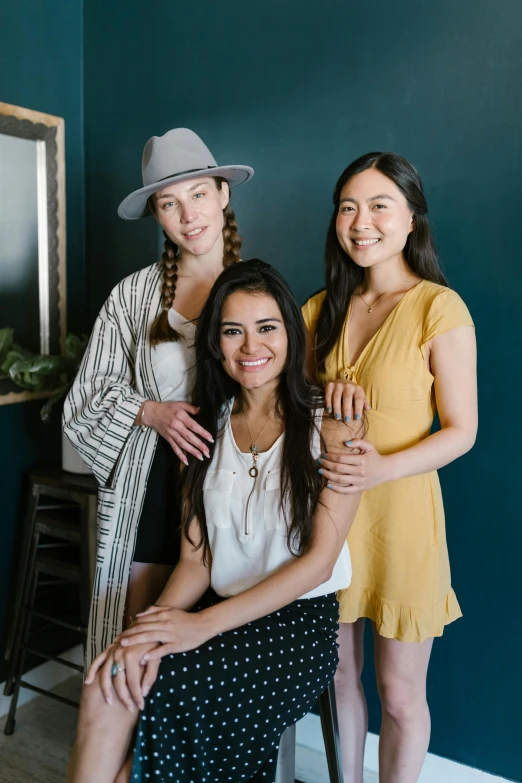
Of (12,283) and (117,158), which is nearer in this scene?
(12,283)

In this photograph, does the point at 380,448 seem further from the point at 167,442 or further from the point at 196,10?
the point at 196,10

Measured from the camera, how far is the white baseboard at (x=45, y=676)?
249 cm

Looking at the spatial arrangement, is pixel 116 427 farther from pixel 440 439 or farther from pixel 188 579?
pixel 440 439

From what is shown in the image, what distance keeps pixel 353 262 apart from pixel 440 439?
486mm

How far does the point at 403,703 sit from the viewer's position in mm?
1605

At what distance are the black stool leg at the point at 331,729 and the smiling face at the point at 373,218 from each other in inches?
37.9

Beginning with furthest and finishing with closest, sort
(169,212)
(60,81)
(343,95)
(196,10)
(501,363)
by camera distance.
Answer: (60,81) → (196,10) → (343,95) → (501,363) → (169,212)

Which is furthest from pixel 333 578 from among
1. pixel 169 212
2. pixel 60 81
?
pixel 60 81

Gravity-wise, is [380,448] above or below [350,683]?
above

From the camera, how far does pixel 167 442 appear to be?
1.72m

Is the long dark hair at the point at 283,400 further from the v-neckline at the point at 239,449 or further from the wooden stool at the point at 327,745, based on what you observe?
the wooden stool at the point at 327,745

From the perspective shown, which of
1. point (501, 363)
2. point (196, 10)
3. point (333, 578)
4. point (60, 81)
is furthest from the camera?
point (60, 81)

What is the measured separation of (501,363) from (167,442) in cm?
89

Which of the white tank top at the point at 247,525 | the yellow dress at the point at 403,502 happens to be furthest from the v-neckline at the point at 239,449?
the yellow dress at the point at 403,502
